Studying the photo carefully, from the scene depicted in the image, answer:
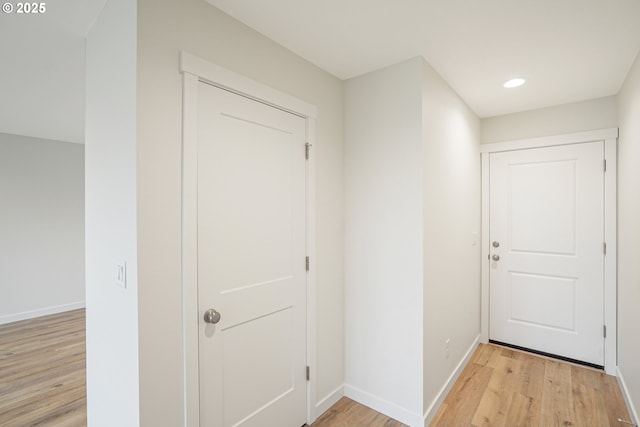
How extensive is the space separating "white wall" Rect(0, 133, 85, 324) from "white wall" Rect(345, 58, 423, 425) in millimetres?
4503

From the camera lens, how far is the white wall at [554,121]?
271 centimetres

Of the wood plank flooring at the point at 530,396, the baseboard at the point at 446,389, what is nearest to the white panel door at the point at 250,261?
the baseboard at the point at 446,389

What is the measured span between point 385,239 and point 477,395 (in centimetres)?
142

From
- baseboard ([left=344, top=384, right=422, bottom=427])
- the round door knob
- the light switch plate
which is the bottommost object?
baseboard ([left=344, top=384, right=422, bottom=427])

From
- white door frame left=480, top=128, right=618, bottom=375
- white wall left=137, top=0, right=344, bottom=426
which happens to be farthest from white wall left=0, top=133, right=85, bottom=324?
white door frame left=480, top=128, right=618, bottom=375

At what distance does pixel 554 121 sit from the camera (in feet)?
9.62

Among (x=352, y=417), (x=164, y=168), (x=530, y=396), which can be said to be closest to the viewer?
(x=164, y=168)

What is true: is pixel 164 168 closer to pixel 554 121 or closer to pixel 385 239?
pixel 385 239

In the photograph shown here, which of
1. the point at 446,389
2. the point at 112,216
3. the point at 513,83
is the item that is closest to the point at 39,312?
the point at 112,216

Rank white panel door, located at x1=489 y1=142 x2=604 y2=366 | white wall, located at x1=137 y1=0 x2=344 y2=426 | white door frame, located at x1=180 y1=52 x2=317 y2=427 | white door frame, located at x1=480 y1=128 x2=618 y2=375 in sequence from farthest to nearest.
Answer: white panel door, located at x1=489 y1=142 x2=604 y2=366, white door frame, located at x1=480 y1=128 x2=618 y2=375, white door frame, located at x1=180 y1=52 x2=317 y2=427, white wall, located at x1=137 y1=0 x2=344 y2=426

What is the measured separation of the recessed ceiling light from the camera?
237cm

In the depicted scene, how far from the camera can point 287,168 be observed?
193 centimetres

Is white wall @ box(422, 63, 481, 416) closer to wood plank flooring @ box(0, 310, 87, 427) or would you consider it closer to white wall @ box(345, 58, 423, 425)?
white wall @ box(345, 58, 423, 425)

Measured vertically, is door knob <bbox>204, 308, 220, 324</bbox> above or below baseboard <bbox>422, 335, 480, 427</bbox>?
above
